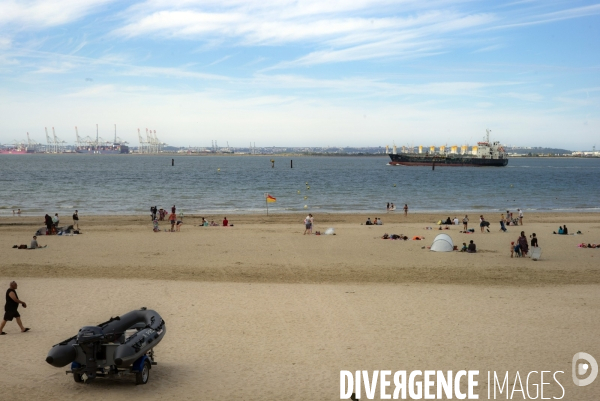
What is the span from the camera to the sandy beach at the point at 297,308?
920 cm

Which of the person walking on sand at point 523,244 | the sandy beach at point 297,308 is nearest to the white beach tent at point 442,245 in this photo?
the sandy beach at point 297,308

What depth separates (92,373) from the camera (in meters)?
8.50

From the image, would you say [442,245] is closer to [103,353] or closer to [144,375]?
[144,375]

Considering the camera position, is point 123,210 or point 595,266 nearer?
point 595,266

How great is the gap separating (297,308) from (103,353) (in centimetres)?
563

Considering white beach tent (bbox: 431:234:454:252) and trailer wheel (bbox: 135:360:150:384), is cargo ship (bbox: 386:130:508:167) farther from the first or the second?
trailer wheel (bbox: 135:360:150:384)

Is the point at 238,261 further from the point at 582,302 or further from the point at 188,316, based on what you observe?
the point at 582,302

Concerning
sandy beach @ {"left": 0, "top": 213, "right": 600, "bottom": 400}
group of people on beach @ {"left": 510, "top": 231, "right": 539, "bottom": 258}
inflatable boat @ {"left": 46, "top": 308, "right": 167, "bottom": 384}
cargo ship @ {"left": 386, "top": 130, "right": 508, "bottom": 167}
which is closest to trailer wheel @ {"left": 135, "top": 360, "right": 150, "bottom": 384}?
inflatable boat @ {"left": 46, "top": 308, "right": 167, "bottom": 384}

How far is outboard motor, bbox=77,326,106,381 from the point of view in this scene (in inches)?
324

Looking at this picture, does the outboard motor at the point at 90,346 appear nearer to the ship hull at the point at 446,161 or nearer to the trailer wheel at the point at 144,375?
the trailer wheel at the point at 144,375

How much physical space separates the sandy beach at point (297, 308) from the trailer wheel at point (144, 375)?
0.15 meters

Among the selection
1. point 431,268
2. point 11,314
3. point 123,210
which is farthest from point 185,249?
point 123,210

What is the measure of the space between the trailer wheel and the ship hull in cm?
14293

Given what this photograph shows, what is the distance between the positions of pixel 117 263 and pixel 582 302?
48.0ft
